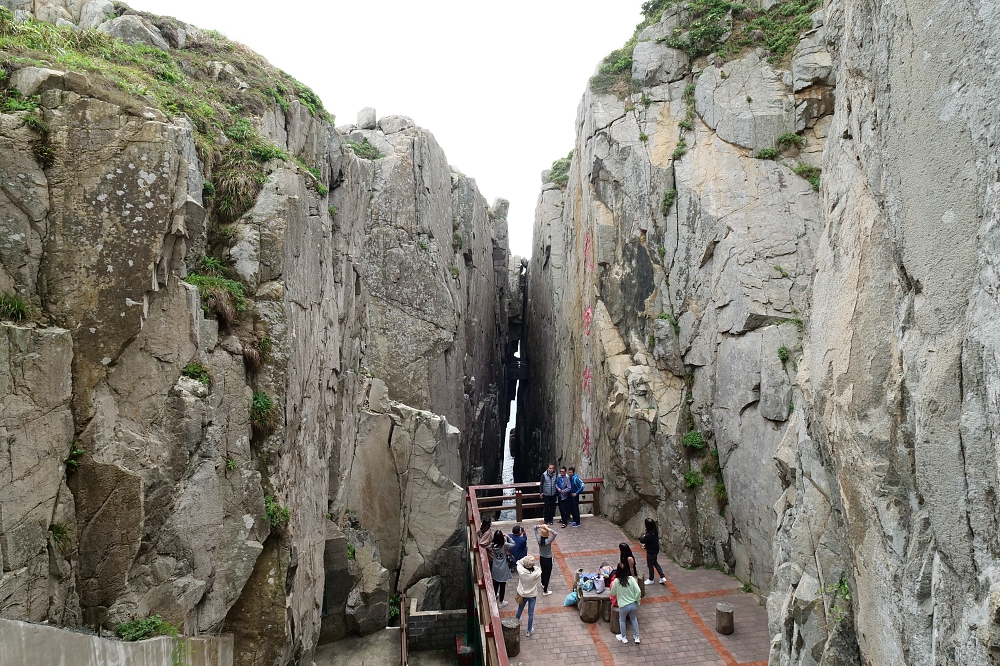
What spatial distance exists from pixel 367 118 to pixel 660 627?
25.5 m

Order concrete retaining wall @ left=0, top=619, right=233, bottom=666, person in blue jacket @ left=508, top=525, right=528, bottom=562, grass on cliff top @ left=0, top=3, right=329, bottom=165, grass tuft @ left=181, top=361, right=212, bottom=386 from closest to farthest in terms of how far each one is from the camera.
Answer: concrete retaining wall @ left=0, top=619, right=233, bottom=666, grass on cliff top @ left=0, top=3, right=329, bottom=165, grass tuft @ left=181, top=361, right=212, bottom=386, person in blue jacket @ left=508, top=525, right=528, bottom=562

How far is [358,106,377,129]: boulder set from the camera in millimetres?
28172

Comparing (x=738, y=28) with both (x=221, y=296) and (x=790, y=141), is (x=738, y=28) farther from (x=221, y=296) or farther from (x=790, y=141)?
(x=221, y=296)

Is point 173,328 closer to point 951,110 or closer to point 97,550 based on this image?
point 97,550

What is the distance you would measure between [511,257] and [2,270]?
3987 centimetres

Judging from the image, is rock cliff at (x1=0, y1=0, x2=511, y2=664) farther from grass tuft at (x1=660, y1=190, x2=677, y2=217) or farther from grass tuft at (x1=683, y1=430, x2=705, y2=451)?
grass tuft at (x1=683, y1=430, x2=705, y2=451)

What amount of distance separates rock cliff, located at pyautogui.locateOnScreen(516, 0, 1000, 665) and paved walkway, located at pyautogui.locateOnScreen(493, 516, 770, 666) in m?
1.14

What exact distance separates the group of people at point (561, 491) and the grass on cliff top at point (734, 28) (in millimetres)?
Result: 13217

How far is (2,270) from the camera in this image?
6656 millimetres

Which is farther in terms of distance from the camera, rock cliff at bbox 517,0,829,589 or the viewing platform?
rock cliff at bbox 517,0,829,589

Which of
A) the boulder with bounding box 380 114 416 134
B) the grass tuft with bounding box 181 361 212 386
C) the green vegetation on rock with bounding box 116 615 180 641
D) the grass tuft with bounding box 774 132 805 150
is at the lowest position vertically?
the green vegetation on rock with bounding box 116 615 180 641

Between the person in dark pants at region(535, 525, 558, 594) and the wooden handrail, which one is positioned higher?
the person in dark pants at region(535, 525, 558, 594)

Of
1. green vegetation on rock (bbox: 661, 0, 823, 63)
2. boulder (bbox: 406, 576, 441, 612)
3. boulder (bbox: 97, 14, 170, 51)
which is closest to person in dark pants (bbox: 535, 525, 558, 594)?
boulder (bbox: 406, 576, 441, 612)

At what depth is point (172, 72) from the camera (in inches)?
421
